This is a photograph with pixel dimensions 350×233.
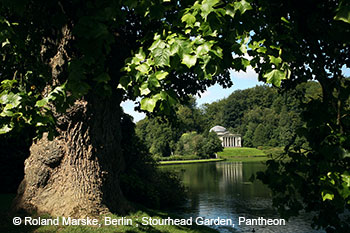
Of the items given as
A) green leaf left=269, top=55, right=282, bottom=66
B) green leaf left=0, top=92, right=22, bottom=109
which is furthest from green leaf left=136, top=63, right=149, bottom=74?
green leaf left=0, top=92, right=22, bottom=109

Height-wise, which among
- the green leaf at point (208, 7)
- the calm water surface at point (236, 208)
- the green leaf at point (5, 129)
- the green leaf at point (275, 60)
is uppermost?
the green leaf at point (208, 7)

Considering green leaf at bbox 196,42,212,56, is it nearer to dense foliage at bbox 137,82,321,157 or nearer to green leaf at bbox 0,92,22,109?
green leaf at bbox 0,92,22,109

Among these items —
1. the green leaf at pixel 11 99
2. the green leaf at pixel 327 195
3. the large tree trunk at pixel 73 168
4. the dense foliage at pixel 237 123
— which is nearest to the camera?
the green leaf at pixel 327 195

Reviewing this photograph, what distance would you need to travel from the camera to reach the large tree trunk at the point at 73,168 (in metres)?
6.46

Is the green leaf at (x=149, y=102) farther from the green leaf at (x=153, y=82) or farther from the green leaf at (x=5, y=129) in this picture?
the green leaf at (x=5, y=129)

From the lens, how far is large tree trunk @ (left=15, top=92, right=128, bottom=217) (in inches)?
254

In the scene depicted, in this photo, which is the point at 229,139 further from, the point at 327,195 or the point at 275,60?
the point at 327,195

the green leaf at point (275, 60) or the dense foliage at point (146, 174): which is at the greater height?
the green leaf at point (275, 60)

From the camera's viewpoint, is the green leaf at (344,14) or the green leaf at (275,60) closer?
the green leaf at (344,14)

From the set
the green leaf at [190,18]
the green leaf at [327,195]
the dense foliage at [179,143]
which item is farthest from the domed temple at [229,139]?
the green leaf at [327,195]

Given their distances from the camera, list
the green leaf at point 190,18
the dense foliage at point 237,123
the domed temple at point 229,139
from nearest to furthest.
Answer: the green leaf at point 190,18 < the dense foliage at point 237,123 < the domed temple at point 229,139

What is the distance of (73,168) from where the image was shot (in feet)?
21.5

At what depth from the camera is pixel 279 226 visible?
11492 mm

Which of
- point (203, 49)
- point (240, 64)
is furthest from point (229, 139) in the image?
point (203, 49)
